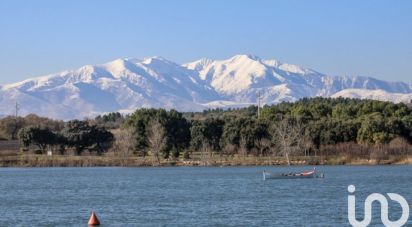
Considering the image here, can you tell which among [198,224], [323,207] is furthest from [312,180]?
[198,224]

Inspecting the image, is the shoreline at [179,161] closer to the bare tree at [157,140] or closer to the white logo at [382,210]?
the bare tree at [157,140]

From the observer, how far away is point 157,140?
391 feet

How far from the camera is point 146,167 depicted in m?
119

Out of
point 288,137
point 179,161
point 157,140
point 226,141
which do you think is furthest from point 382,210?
point 226,141

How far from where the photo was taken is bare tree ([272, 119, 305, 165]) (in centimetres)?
11819

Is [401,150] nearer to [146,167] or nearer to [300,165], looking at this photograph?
[300,165]

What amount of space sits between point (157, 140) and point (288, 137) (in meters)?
16.6

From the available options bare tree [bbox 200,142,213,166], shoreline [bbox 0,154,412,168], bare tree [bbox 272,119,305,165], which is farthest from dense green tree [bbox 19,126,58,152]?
bare tree [bbox 272,119,305,165]

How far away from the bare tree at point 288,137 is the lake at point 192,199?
25.2 metres

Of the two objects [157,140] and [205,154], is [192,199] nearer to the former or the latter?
[157,140]

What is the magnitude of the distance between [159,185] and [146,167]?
40.4m

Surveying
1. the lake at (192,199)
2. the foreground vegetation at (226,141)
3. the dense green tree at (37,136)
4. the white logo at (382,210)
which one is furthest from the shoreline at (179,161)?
the white logo at (382,210)

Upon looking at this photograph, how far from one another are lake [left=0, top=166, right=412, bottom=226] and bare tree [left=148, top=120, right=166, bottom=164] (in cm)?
2518

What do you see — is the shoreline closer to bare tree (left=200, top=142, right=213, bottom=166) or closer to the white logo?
bare tree (left=200, top=142, right=213, bottom=166)
